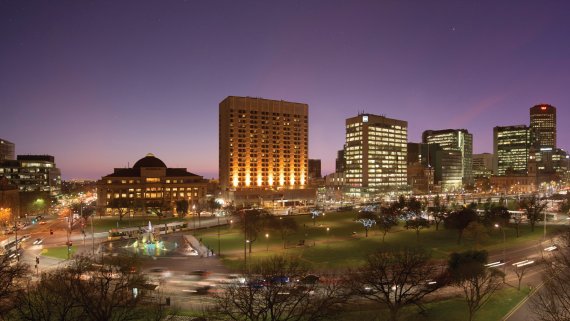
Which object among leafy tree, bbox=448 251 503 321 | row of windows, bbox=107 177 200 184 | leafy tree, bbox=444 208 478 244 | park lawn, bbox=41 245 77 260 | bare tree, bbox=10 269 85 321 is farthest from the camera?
row of windows, bbox=107 177 200 184

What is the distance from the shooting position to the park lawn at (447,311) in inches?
1203

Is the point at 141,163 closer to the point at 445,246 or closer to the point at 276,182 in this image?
the point at 276,182

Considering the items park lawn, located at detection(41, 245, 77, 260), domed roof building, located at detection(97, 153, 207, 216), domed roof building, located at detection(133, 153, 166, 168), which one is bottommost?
park lawn, located at detection(41, 245, 77, 260)

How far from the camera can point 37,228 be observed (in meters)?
89.9

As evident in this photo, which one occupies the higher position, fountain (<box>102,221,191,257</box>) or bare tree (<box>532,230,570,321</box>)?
bare tree (<box>532,230,570,321</box>)

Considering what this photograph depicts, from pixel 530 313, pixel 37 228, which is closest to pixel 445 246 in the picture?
pixel 530 313

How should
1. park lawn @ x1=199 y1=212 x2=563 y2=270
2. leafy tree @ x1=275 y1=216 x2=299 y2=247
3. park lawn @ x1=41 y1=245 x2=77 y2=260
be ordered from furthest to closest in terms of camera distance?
leafy tree @ x1=275 y1=216 x2=299 y2=247 < park lawn @ x1=41 y1=245 x2=77 y2=260 < park lawn @ x1=199 y1=212 x2=563 y2=270

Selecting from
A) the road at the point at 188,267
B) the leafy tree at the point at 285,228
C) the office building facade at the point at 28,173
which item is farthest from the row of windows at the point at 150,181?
the leafy tree at the point at 285,228

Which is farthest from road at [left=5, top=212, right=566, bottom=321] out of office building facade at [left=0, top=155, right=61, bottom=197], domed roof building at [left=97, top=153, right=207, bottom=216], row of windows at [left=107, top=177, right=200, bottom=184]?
office building facade at [left=0, top=155, right=61, bottom=197]

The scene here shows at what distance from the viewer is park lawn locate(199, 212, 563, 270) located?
51750 mm

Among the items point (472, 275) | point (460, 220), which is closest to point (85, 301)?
point (472, 275)

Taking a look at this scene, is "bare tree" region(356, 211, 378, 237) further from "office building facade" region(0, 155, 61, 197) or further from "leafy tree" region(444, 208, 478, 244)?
"office building facade" region(0, 155, 61, 197)

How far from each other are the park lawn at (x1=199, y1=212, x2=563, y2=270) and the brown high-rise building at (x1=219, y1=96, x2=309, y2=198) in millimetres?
70818

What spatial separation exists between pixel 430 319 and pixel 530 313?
877 centimetres
